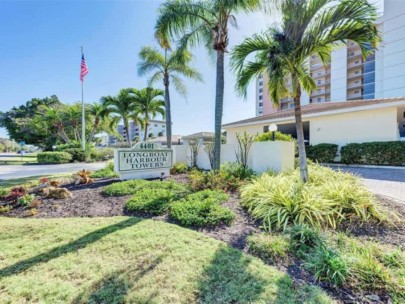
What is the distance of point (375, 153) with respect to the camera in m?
12.0

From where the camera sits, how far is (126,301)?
7.54 feet

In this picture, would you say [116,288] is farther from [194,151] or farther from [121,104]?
[121,104]

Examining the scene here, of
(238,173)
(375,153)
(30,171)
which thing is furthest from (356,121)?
(30,171)

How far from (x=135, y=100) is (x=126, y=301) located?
64.2 ft

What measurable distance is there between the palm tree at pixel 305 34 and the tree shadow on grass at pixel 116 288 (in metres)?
5.01

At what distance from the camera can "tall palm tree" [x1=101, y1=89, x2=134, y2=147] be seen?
2073 cm

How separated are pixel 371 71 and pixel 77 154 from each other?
52812 millimetres

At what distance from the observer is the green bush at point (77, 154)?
23.7 m

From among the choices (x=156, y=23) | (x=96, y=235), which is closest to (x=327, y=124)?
(x=156, y=23)

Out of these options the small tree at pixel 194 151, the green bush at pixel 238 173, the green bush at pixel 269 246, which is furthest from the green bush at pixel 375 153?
the green bush at pixel 269 246

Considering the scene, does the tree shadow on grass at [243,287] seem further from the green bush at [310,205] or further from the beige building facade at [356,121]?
the beige building facade at [356,121]

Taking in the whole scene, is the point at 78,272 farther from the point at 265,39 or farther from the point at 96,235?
the point at 265,39

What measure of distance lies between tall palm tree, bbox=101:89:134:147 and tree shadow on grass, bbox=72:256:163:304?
19.3 metres

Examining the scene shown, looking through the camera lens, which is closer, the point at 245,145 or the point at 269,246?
the point at 269,246
